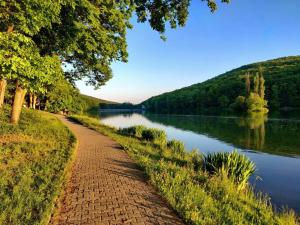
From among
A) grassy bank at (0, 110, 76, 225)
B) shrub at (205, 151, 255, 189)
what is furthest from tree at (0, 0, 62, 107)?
shrub at (205, 151, 255, 189)

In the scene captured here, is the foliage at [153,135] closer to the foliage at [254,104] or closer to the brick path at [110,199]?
the brick path at [110,199]

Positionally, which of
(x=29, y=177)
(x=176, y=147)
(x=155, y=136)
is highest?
(x=155, y=136)

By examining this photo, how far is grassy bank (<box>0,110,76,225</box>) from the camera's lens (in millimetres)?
6769

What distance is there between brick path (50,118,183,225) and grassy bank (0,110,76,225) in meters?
0.44

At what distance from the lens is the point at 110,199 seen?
789 cm

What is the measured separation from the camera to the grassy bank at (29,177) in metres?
6.77

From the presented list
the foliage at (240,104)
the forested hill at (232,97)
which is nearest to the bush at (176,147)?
the foliage at (240,104)

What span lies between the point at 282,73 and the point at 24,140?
157751 mm

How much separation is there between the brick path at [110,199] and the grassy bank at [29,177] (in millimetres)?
435

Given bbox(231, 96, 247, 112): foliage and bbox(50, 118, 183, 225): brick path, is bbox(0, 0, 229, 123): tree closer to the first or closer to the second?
bbox(50, 118, 183, 225): brick path

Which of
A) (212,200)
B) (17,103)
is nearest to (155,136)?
(17,103)

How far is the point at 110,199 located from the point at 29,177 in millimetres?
3326

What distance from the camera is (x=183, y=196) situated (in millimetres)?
8164

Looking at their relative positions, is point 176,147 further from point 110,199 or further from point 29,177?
point 110,199
